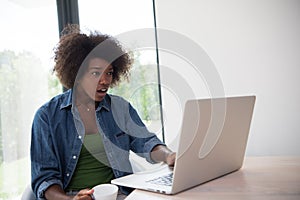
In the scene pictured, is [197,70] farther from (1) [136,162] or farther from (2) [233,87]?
(1) [136,162]

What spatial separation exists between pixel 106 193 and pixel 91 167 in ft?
1.32

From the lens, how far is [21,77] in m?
1.63

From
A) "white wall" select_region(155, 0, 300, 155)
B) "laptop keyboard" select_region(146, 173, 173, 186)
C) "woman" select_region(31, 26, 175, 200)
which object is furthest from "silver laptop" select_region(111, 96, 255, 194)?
"white wall" select_region(155, 0, 300, 155)

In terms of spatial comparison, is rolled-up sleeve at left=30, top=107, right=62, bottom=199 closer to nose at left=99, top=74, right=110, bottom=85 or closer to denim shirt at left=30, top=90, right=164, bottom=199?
denim shirt at left=30, top=90, right=164, bottom=199

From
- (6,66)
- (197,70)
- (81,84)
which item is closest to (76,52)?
(81,84)

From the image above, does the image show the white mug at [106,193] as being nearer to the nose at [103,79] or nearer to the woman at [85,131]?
the woman at [85,131]

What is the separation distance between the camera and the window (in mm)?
1507

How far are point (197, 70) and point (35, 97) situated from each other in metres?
1.01

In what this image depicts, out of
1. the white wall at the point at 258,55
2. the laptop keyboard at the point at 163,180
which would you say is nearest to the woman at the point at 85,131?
the laptop keyboard at the point at 163,180

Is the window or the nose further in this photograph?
the window

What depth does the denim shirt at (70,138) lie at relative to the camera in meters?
1.09

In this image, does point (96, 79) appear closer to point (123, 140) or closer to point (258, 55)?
point (123, 140)

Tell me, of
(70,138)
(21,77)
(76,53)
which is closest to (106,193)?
(70,138)

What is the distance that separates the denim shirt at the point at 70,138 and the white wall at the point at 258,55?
41 cm
